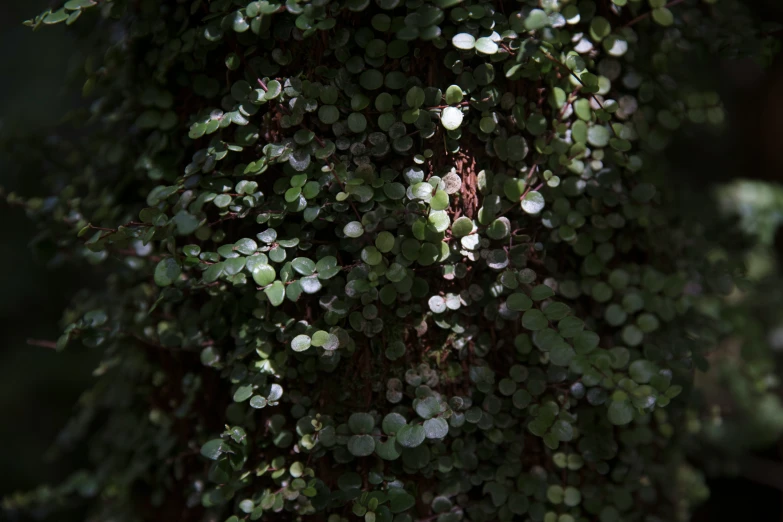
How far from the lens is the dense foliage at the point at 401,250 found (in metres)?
0.96

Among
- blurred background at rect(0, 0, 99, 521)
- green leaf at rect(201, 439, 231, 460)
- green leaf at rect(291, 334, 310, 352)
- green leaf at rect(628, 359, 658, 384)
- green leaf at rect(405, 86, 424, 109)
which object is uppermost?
green leaf at rect(405, 86, 424, 109)

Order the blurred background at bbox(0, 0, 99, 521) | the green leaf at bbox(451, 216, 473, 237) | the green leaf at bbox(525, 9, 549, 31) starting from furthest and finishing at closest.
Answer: the blurred background at bbox(0, 0, 99, 521) < the green leaf at bbox(451, 216, 473, 237) < the green leaf at bbox(525, 9, 549, 31)

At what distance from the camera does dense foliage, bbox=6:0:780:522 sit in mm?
957

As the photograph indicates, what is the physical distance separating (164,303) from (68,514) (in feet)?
6.17

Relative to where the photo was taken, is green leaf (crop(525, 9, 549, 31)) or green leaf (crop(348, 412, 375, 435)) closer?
green leaf (crop(525, 9, 549, 31))

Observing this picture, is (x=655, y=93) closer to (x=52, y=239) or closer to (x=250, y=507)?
(x=250, y=507)

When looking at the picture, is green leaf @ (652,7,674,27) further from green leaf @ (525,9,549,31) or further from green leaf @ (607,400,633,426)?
green leaf @ (607,400,633,426)

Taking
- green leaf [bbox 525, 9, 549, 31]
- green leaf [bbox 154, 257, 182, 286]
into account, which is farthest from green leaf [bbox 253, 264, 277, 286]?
green leaf [bbox 525, 9, 549, 31]

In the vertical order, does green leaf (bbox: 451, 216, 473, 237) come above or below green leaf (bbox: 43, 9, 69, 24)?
below

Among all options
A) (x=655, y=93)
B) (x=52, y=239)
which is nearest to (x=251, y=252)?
(x=52, y=239)

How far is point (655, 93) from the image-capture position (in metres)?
1.19

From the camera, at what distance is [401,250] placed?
96 centimetres

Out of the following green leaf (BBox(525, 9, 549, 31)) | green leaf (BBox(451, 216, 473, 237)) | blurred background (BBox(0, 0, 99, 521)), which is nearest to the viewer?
green leaf (BBox(525, 9, 549, 31))

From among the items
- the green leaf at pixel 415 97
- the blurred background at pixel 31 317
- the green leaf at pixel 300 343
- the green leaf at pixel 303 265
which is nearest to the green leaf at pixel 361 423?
the green leaf at pixel 300 343
